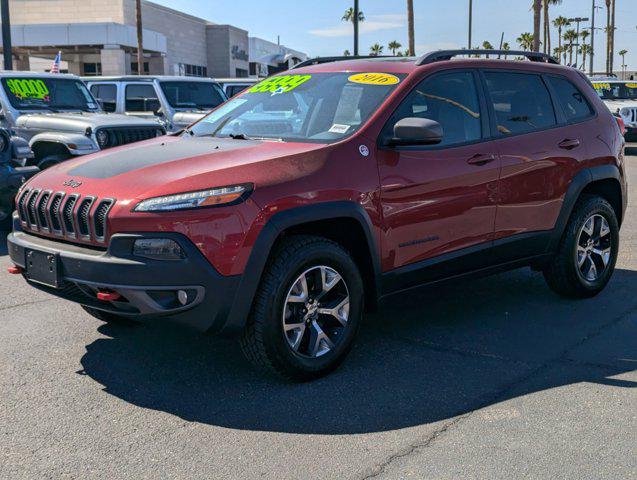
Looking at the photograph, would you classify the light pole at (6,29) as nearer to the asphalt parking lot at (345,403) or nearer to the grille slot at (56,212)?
the asphalt parking lot at (345,403)

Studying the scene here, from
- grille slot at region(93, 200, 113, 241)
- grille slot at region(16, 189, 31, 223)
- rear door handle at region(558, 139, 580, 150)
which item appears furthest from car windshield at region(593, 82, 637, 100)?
grille slot at region(93, 200, 113, 241)

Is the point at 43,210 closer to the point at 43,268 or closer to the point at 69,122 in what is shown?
the point at 43,268

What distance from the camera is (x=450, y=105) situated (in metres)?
5.03

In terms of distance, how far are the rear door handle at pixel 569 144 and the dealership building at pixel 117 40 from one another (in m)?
30.5

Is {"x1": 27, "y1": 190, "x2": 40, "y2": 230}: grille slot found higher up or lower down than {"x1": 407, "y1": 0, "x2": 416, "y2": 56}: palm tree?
lower down

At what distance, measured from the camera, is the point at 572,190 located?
569 cm

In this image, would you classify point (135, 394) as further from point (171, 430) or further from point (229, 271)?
point (229, 271)

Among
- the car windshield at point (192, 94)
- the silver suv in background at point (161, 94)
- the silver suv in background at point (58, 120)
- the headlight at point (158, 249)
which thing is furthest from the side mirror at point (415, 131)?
the car windshield at point (192, 94)

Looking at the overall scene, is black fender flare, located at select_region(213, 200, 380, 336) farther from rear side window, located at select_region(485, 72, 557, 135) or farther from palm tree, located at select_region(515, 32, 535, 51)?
palm tree, located at select_region(515, 32, 535, 51)

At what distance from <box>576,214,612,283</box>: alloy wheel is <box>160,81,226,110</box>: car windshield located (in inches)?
401

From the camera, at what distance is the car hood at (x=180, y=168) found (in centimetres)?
388

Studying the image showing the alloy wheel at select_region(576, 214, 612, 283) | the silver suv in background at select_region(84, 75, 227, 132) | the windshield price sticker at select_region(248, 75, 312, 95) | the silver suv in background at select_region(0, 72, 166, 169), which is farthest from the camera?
the silver suv in background at select_region(84, 75, 227, 132)

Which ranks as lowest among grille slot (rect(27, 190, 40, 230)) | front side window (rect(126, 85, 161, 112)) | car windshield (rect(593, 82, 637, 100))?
grille slot (rect(27, 190, 40, 230))

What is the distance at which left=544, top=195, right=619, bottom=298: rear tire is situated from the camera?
5832 mm
